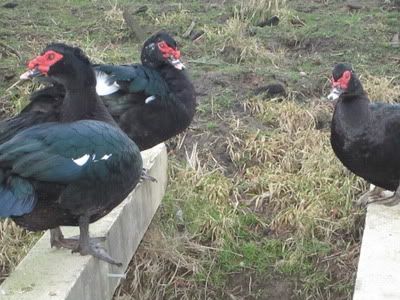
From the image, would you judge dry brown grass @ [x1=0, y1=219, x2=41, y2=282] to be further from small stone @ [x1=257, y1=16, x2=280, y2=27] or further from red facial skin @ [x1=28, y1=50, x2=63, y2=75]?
small stone @ [x1=257, y1=16, x2=280, y2=27]

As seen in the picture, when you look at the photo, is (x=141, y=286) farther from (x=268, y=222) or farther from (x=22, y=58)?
(x=22, y=58)

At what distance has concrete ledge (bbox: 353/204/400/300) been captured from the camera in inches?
144

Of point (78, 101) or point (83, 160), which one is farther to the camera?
point (78, 101)

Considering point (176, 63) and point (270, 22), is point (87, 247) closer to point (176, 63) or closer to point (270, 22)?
point (176, 63)

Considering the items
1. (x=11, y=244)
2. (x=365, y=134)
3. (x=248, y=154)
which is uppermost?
(x=365, y=134)

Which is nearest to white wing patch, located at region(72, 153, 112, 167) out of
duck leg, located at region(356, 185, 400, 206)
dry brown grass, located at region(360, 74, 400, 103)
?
duck leg, located at region(356, 185, 400, 206)

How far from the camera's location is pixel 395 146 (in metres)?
4.62

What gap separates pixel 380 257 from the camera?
400 cm

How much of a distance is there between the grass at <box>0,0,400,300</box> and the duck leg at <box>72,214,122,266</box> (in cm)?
90

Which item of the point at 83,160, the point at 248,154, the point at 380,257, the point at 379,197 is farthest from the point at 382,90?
the point at 83,160

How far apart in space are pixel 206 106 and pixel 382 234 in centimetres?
246

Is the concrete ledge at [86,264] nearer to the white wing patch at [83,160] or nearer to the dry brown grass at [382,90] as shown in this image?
the white wing patch at [83,160]

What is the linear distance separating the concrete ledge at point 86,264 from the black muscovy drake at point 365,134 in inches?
43.1

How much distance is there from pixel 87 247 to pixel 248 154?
7.20 feet
